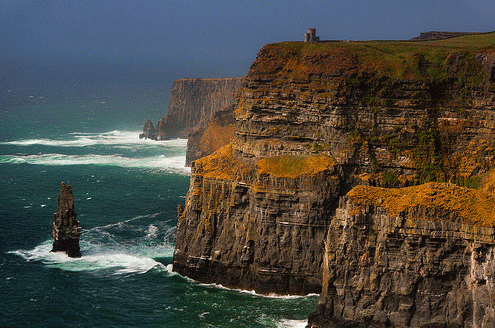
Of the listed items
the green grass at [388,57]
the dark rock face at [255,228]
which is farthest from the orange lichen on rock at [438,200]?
the green grass at [388,57]

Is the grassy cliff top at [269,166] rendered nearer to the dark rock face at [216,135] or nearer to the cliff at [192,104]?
the dark rock face at [216,135]

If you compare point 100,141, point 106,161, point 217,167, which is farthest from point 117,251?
point 100,141

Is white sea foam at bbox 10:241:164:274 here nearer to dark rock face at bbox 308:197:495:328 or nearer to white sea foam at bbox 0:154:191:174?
dark rock face at bbox 308:197:495:328

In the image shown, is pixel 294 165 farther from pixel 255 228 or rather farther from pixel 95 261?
pixel 95 261

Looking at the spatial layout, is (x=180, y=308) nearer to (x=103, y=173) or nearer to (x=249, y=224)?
(x=249, y=224)

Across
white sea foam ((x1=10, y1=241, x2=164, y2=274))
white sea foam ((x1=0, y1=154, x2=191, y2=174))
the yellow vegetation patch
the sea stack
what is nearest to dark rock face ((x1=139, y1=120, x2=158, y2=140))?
white sea foam ((x1=0, y1=154, x2=191, y2=174))
